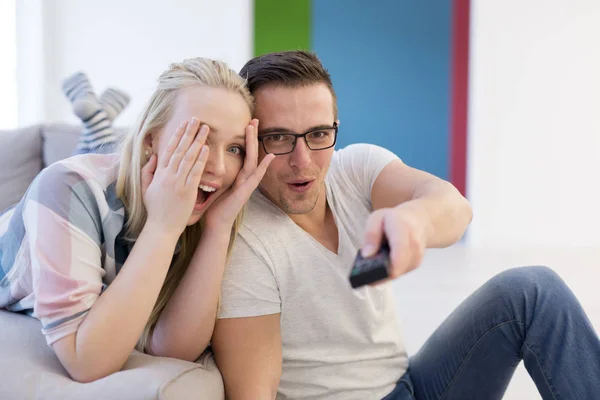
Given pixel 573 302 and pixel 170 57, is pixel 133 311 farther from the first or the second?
pixel 170 57

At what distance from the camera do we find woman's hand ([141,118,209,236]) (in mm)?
Answer: 1185

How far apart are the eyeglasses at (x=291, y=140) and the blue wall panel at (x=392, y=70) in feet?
11.0

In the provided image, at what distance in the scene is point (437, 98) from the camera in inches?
192

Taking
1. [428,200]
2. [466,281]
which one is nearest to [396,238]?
[428,200]

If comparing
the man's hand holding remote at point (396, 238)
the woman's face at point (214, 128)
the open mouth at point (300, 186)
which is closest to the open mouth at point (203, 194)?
the woman's face at point (214, 128)

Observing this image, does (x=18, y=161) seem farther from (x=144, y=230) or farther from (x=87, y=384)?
(x=87, y=384)

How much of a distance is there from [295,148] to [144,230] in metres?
0.43

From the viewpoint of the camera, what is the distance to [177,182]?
1.19 m

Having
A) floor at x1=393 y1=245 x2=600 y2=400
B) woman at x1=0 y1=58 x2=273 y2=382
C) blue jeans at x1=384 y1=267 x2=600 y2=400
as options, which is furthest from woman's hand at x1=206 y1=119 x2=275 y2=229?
floor at x1=393 y1=245 x2=600 y2=400

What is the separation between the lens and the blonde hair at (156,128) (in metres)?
1.26

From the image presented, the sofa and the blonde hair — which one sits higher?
the blonde hair

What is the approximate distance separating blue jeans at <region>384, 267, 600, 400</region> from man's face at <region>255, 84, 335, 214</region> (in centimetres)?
48

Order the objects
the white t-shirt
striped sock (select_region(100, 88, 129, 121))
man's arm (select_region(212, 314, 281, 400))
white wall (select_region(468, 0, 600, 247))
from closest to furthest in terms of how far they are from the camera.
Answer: man's arm (select_region(212, 314, 281, 400)) < the white t-shirt < striped sock (select_region(100, 88, 129, 121)) < white wall (select_region(468, 0, 600, 247))

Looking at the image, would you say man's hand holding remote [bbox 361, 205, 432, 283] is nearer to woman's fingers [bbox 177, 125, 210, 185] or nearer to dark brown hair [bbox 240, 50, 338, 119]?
woman's fingers [bbox 177, 125, 210, 185]
